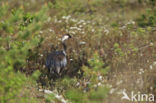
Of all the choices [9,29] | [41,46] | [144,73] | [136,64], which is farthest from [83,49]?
[9,29]

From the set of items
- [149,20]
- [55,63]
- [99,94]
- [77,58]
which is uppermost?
[99,94]

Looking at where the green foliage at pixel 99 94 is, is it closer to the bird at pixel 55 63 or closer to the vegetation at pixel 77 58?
the vegetation at pixel 77 58

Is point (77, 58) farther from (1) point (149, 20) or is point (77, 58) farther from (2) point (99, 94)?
(2) point (99, 94)

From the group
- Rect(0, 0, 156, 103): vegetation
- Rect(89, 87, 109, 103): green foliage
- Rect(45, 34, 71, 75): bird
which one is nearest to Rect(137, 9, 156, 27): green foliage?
Rect(0, 0, 156, 103): vegetation

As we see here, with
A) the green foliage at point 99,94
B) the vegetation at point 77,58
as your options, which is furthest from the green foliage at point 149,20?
the green foliage at point 99,94

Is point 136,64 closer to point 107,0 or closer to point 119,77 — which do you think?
point 119,77

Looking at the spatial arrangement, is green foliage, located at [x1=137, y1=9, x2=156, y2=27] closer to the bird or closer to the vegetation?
the vegetation

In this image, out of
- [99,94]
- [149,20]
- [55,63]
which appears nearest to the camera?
[99,94]

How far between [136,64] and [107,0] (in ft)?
28.2

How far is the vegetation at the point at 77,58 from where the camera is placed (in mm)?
4507

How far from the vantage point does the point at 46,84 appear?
6.96m

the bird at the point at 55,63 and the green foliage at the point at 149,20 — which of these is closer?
the green foliage at the point at 149,20

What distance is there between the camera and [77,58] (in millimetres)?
7938

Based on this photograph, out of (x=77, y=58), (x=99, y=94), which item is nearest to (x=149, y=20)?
(x=77, y=58)
